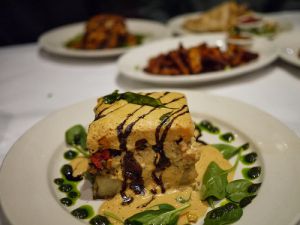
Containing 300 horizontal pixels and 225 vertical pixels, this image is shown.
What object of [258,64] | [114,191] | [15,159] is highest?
[258,64]

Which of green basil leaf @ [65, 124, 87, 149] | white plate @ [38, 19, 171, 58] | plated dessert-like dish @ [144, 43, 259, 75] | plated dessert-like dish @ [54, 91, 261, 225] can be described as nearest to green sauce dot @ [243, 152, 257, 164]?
plated dessert-like dish @ [54, 91, 261, 225]

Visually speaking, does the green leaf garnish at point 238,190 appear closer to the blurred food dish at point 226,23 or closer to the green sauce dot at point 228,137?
the green sauce dot at point 228,137

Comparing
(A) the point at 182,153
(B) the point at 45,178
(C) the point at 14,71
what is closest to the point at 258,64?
(A) the point at 182,153

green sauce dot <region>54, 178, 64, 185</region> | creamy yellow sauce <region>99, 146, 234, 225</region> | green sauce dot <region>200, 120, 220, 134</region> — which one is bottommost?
creamy yellow sauce <region>99, 146, 234, 225</region>

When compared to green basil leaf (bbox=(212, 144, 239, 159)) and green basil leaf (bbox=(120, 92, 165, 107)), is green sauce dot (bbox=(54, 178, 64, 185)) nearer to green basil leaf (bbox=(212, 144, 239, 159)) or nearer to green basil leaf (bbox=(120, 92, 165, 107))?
green basil leaf (bbox=(120, 92, 165, 107))

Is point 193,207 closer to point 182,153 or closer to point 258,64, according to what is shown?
point 182,153
